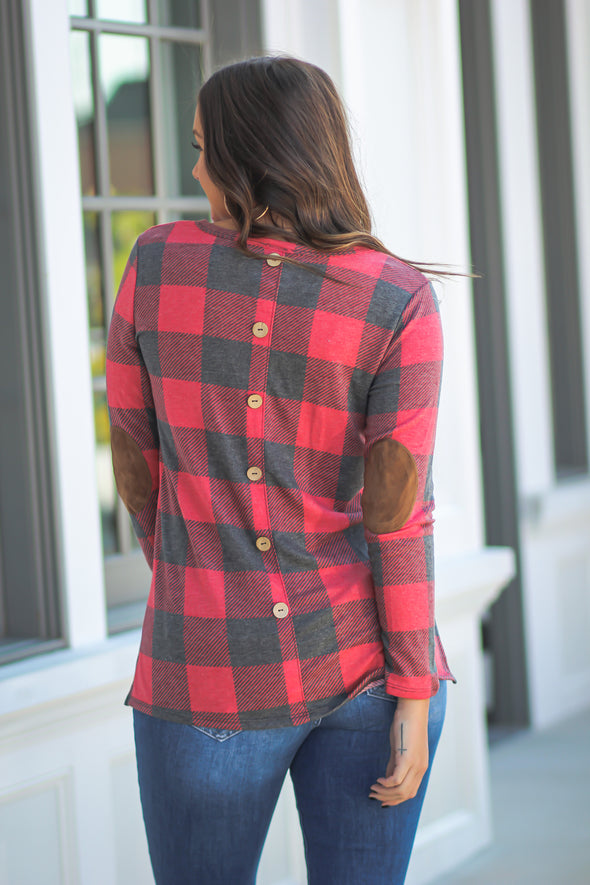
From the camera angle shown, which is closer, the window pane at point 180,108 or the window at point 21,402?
the window at point 21,402

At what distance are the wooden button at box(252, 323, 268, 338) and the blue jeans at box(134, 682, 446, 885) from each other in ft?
1.22

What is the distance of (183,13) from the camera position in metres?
2.09

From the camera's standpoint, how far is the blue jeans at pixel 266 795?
0.95m

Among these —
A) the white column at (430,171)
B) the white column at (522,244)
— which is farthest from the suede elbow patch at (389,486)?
the white column at (522,244)

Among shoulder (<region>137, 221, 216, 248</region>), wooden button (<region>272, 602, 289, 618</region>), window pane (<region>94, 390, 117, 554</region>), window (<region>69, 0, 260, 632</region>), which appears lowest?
wooden button (<region>272, 602, 289, 618</region>)

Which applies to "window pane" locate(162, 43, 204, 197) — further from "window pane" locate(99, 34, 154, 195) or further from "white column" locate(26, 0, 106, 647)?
"white column" locate(26, 0, 106, 647)

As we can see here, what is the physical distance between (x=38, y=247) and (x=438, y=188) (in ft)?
3.82

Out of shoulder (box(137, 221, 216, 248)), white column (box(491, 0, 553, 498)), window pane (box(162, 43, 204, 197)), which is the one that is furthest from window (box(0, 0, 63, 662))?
white column (box(491, 0, 553, 498))

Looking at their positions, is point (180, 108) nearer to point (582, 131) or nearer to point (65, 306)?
point (65, 306)

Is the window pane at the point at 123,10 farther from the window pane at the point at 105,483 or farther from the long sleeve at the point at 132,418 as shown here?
the long sleeve at the point at 132,418

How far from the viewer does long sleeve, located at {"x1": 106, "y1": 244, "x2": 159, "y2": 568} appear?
1012 mm

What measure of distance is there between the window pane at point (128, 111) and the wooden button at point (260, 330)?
127cm

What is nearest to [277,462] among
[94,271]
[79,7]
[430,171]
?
[94,271]

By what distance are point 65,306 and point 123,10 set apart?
0.77m
